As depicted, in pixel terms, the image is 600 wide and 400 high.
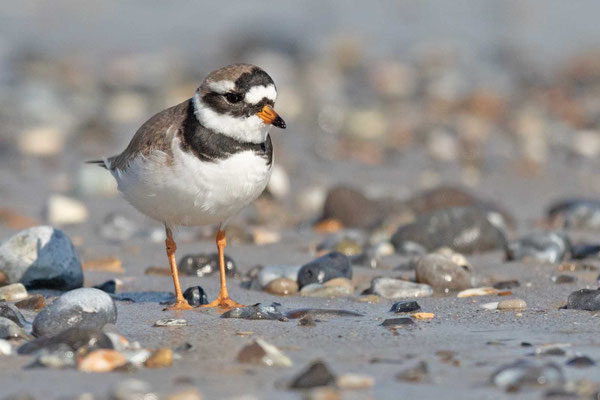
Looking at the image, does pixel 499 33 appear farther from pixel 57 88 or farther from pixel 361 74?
pixel 57 88

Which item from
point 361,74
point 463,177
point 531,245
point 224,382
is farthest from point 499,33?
point 224,382

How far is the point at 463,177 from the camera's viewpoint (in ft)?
30.0

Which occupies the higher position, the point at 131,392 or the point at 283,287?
the point at 283,287

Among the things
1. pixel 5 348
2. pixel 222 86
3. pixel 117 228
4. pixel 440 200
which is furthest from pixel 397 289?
pixel 117 228

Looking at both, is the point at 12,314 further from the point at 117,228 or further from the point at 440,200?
the point at 440,200

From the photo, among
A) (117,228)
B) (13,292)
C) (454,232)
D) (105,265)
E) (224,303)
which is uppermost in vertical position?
(117,228)

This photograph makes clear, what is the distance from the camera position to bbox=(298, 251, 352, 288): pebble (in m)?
5.03

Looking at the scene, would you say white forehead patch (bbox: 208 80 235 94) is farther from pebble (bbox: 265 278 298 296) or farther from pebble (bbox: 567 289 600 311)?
pebble (bbox: 567 289 600 311)

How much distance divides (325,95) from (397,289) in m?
7.62

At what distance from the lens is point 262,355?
10.9ft

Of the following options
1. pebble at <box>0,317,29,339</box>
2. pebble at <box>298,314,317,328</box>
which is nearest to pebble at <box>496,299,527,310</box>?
pebble at <box>298,314,317,328</box>

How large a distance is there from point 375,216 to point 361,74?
6.62 metres

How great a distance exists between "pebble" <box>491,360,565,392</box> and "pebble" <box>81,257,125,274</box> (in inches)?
121

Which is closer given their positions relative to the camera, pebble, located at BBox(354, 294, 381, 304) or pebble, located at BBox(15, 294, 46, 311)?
pebble, located at BBox(15, 294, 46, 311)
